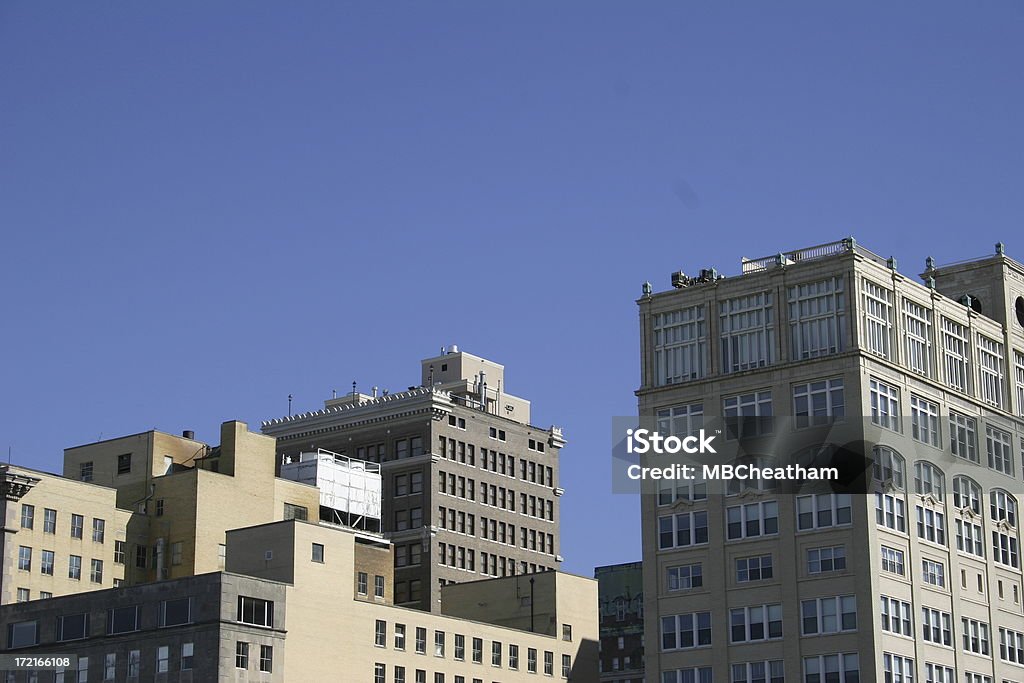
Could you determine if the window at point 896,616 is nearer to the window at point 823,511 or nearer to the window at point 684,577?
the window at point 823,511

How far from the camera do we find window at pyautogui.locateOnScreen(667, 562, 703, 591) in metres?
141

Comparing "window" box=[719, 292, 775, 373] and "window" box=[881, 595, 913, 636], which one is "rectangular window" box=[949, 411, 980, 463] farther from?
"window" box=[719, 292, 775, 373]

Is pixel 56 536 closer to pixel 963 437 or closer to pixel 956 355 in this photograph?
pixel 963 437

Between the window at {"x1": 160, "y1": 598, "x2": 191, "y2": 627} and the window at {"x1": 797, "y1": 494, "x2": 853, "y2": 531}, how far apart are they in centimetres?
4668

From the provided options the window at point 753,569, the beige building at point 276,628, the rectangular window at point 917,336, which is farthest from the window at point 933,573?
the beige building at point 276,628

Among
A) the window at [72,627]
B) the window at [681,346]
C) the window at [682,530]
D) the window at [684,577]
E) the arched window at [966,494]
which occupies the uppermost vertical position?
the window at [681,346]

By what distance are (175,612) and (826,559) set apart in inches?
1947

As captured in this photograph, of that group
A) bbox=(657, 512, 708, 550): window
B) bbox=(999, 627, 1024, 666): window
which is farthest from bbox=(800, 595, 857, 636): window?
bbox=(999, 627, 1024, 666): window

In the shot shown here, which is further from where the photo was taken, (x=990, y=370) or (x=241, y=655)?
(x=990, y=370)

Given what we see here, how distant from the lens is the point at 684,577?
142000mm

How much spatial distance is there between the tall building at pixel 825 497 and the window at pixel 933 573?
0.16 m

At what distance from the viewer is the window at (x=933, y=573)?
14150cm

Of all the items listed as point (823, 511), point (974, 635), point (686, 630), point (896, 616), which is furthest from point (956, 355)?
point (686, 630)

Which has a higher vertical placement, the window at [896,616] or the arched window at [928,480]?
the arched window at [928,480]
